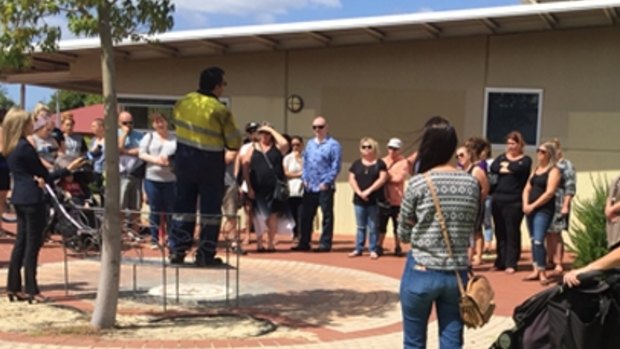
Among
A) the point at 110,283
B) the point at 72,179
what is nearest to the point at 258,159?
the point at 72,179

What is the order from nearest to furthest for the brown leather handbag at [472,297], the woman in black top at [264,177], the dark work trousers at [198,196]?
the brown leather handbag at [472,297], the dark work trousers at [198,196], the woman in black top at [264,177]

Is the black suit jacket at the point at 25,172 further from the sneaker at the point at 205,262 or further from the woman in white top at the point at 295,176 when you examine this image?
the woman in white top at the point at 295,176

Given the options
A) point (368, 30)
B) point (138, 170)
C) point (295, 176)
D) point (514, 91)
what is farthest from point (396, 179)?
point (138, 170)

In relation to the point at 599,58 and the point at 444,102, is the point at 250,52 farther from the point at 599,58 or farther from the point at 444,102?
the point at 599,58

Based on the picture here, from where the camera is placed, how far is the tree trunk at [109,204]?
638 cm

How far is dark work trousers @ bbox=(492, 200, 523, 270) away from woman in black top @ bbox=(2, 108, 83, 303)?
18.9 ft

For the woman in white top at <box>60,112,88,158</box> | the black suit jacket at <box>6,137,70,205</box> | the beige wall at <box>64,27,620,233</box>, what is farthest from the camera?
the woman in white top at <box>60,112,88,158</box>

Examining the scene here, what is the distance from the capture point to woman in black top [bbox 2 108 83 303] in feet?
24.1

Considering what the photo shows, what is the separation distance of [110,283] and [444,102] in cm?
805

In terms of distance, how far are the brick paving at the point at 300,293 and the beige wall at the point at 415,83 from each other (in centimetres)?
269

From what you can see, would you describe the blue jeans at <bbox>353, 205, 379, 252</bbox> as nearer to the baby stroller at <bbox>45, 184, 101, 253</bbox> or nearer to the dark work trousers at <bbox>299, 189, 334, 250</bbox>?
the dark work trousers at <bbox>299, 189, 334, 250</bbox>

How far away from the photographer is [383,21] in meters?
12.1

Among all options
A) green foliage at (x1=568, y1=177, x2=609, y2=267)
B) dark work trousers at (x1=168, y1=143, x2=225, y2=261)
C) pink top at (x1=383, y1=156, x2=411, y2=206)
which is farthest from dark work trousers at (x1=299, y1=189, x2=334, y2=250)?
dark work trousers at (x1=168, y1=143, x2=225, y2=261)

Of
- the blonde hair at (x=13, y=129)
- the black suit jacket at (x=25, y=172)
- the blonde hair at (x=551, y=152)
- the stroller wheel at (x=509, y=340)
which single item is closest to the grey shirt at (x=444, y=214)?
the stroller wheel at (x=509, y=340)
